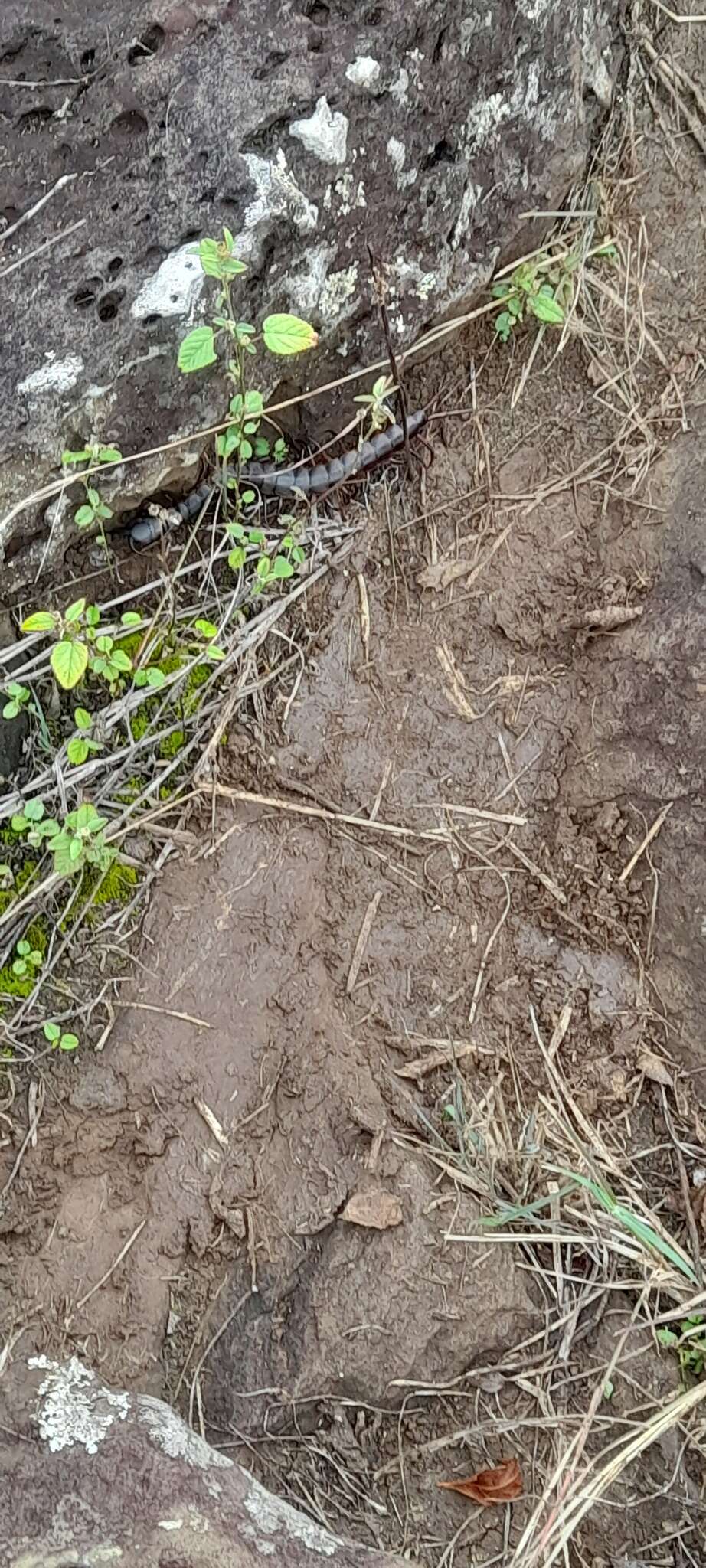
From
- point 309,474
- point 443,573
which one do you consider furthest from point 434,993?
point 309,474

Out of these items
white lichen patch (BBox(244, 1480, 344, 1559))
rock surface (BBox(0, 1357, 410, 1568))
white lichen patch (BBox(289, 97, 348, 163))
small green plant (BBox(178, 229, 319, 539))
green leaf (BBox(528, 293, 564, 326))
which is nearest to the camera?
rock surface (BBox(0, 1357, 410, 1568))

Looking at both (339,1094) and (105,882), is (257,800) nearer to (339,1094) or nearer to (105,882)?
(105,882)

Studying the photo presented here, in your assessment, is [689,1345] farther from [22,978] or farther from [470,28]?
[470,28]

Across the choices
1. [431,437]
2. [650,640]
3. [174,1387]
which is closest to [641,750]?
[650,640]

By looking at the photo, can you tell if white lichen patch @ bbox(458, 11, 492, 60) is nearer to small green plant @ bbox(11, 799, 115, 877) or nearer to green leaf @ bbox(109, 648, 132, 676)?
green leaf @ bbox(109, 648, 132, 676)

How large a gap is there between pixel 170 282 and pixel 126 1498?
84.8 inches

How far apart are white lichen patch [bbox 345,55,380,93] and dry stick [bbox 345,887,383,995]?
5.48 ft

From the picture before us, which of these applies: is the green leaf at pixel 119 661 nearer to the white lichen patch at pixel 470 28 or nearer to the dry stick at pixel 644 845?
the dry stick at pixel 644 845

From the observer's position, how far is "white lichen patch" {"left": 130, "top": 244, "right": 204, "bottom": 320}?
2123 mm

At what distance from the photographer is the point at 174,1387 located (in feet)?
7.47

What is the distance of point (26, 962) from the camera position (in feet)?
7.65

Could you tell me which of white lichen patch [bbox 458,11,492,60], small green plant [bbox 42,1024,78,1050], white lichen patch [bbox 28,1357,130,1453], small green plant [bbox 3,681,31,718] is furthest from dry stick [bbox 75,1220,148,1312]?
white lichen patch [bbox 458,11,492,60]

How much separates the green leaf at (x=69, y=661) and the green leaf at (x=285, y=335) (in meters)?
0.68

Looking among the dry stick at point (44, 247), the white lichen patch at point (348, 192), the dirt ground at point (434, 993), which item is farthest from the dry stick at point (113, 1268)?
the white lichen patch at point (348, 192)
